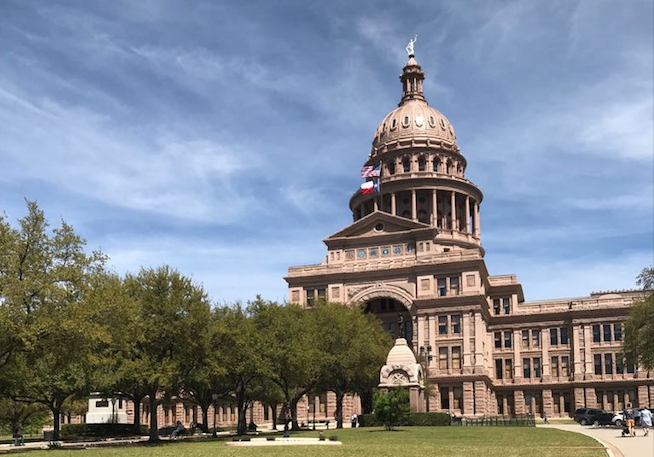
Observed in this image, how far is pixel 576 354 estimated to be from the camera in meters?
111

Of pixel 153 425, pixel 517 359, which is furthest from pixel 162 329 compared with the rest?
pixel 517 359

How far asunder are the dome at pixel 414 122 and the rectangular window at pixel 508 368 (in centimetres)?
4127

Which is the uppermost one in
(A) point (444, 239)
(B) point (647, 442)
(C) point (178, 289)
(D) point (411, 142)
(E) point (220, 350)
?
(D) point (411, 142)

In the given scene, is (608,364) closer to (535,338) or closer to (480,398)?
(535,338)

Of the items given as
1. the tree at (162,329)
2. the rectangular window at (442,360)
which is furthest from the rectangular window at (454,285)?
the tree at (162,329)

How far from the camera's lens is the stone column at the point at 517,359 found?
114 meters

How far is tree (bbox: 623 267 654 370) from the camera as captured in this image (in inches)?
2365

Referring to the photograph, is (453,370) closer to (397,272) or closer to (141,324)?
(397,272)

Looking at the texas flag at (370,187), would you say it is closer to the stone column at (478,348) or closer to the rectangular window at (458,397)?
the stone column at (478,348)

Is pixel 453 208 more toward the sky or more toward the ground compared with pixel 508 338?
more toward the sky

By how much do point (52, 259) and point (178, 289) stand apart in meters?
13.2

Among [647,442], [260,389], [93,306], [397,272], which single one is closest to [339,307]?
[260,389]

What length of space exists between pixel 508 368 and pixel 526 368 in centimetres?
276

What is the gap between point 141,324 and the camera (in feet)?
169
